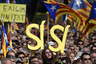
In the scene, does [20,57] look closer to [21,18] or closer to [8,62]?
[8,62]

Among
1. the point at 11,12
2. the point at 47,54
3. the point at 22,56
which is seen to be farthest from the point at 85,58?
the point at 11,12

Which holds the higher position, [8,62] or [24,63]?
[8,62]

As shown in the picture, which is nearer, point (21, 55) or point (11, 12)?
point (21, 55)

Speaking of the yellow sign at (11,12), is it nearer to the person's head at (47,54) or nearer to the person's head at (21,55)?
the person's head at (21,55)

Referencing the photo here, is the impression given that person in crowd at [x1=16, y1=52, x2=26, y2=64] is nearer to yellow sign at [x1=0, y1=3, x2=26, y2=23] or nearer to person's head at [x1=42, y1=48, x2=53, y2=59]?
person's head at [x1=42, y1=48, x2=53, y2=59]

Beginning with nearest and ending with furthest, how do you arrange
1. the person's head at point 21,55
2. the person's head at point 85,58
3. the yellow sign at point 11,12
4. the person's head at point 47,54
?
the person's head at point 47,54
the person's head at point 21,55
the person's head at point 85,58
the yellow sign at point 11,12

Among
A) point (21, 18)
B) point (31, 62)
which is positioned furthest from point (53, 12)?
point (31, 62)

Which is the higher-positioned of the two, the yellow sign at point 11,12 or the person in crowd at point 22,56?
the yellow sign at point 11,12

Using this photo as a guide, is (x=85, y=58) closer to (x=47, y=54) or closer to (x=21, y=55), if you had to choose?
(x=47, y=54)

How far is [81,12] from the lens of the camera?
12.1 metres

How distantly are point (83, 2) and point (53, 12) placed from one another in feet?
5.53

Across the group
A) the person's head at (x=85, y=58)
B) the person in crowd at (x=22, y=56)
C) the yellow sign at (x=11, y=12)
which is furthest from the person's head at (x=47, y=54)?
the yellow sign at (x=11, y=12)

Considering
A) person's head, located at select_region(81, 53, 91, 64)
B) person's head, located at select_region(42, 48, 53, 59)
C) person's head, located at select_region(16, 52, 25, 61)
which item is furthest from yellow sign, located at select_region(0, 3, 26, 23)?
person's head, located at select_region(81, 53, 91, 64)

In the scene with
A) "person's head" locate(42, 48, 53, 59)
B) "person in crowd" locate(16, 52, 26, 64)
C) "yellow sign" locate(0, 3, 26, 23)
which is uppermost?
"yellow sign" locate(0, 3, 26, 23)
